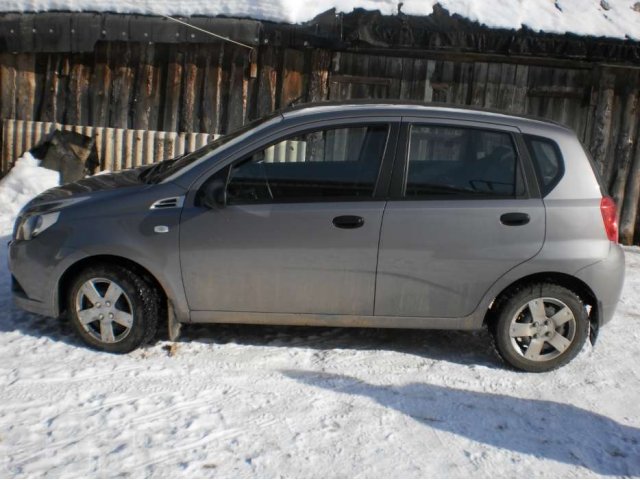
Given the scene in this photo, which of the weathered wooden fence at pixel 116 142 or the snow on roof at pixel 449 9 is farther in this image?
the weathered wooden fence at pixel 116 142

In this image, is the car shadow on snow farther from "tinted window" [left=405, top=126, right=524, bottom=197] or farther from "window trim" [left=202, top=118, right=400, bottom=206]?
"tinted window" [left=405, top=126, right=524, bottom=197]

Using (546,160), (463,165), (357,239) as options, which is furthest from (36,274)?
(546,160)

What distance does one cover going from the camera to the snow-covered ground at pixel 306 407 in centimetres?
372

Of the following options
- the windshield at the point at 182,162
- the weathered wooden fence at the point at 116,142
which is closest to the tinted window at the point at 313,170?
the windshield at the point at 182,162

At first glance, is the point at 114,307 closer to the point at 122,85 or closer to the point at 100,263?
the point at 100,263

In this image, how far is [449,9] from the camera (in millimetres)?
8984

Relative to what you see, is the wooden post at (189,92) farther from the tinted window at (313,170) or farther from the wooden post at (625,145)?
the wooden post at (625,145)

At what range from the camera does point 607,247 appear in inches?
192

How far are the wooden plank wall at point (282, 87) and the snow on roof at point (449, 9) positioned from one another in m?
0.48

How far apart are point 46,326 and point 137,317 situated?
0.97 meters

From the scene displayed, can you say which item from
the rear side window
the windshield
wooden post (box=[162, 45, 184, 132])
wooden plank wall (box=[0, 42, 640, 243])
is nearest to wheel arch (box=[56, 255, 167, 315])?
the windshield

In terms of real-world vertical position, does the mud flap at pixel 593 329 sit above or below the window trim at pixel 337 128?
below

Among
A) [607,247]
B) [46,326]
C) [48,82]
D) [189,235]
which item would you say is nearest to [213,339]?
[189,235]

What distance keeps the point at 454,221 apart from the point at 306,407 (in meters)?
1.58
